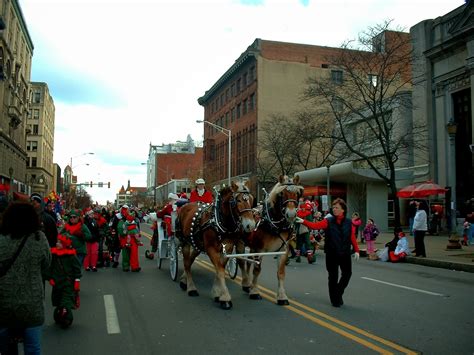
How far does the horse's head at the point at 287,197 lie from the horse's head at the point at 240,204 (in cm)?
59

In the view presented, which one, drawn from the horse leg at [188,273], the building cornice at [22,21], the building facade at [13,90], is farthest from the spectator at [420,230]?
the building cornice at [22,21]

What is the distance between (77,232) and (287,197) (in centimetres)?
448

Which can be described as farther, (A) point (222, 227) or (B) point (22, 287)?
(A) point (222, 227)

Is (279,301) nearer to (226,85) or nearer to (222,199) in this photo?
(222,199)

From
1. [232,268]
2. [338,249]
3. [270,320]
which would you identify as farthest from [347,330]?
[232,268]

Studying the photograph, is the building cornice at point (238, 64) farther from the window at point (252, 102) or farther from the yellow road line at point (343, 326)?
the yellow road line at point (343, 326)

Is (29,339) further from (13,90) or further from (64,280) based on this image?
(13,90)

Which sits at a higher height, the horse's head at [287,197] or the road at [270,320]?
the horse's head at [287,197]

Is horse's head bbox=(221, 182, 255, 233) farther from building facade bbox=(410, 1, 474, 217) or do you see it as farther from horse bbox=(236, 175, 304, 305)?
building facade bbox=(410, 1, 474, 217)

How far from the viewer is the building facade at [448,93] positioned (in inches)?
1048

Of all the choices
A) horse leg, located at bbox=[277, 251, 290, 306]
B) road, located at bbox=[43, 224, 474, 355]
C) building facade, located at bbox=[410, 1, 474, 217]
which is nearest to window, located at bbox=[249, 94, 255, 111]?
building facade, located at bbox=[410, 1, 474, 217]

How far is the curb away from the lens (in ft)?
45.4

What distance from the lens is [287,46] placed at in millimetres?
60656

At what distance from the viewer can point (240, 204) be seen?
7852mm
